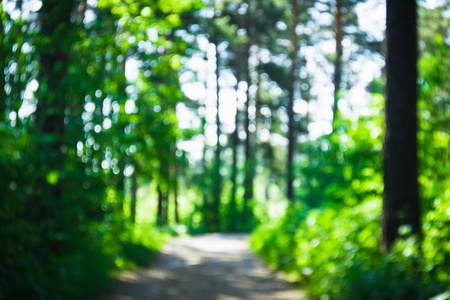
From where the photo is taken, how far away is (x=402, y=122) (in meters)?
5.47

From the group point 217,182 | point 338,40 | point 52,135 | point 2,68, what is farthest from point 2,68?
point 217,182

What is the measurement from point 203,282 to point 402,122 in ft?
14.6

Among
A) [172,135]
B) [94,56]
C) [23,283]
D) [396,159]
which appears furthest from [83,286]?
[396,159]

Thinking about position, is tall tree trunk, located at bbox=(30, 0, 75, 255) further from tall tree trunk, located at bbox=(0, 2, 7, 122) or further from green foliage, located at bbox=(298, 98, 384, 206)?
green foliage, located at bbox=(298, 98, 384, 206)

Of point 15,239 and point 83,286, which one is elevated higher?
point 15,239

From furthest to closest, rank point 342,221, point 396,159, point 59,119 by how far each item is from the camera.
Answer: point 342,221, point 59,119, point 396,159

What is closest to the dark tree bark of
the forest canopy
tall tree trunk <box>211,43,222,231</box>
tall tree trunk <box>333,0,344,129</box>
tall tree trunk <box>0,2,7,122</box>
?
the forest canopy

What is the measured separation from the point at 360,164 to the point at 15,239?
535cm

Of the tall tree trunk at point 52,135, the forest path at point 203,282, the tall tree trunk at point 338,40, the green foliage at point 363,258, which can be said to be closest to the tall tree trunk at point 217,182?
the tall tree trunk at point 338,40

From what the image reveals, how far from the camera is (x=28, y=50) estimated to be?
3906 mm

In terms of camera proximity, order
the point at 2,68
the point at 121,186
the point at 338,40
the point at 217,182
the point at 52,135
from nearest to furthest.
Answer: the point at 2,68
the point at 52,135
the point at 121,186
the point at 338,40
the point at 217,182

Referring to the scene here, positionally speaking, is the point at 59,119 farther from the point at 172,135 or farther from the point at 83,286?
the point at 83,286

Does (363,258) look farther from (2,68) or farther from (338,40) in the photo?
(338,40)

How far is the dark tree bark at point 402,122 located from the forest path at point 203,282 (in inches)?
75.3
